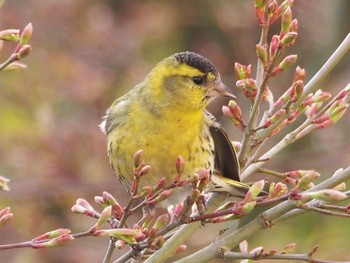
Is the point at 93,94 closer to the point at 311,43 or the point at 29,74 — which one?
the point at 29,74

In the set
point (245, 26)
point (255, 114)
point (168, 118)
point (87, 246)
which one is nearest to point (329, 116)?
point (255, 114)

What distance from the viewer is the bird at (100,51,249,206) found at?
3928 millimetres

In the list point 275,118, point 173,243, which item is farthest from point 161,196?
point 275,118

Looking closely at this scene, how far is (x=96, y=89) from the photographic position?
24.3ft

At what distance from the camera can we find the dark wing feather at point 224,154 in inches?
149

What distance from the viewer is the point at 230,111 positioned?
3395 mm

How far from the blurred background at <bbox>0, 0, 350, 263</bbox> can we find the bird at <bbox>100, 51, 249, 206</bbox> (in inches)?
99.7

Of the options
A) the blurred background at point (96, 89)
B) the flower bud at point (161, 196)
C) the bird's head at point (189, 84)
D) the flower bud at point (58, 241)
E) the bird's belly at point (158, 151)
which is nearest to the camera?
the flower bud at point (58, 241)

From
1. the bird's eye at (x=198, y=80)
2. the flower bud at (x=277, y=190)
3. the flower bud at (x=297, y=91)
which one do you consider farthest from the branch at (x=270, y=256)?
the bird's eye at (x=198, y=80)

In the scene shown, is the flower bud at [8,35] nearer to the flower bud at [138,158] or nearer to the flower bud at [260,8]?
the flower bud at [138,158]

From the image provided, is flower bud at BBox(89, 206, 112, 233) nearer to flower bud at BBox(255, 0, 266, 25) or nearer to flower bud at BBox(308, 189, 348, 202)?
flower bud at BBox(308, 189, 348, 202)

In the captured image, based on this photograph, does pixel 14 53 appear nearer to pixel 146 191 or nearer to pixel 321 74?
pixel 146 191

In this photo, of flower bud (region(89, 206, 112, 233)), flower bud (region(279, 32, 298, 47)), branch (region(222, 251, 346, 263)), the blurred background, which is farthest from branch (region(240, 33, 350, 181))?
the blurred background

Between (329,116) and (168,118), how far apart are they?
905 mm
